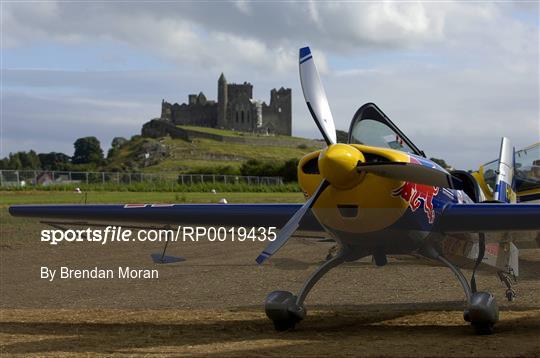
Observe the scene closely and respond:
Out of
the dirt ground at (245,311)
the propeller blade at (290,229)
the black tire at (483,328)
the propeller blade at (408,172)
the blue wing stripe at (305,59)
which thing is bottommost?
the dirt ground at (245,311)

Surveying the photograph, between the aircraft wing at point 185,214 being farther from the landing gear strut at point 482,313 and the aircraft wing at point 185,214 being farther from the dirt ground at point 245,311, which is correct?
the landing gear strut at point 482,313

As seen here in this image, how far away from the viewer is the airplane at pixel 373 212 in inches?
412

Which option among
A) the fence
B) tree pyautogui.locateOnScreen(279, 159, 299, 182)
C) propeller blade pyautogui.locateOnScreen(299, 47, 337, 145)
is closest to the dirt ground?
propeller blade pyautogui.locateOnScreen(299, 47, 337, 145)

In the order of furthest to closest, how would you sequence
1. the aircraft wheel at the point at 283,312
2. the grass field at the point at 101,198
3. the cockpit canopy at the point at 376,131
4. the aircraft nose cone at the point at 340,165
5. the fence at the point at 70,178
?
the fence at the point at 70,178 → the grass field at the point at 101,198 → the aircraft wheel at the point at 283,312 → the cockpit canopy at the point at 376,131 → the aircraft nose cone at the point at 340,165

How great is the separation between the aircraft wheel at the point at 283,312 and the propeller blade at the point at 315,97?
2.51 meters

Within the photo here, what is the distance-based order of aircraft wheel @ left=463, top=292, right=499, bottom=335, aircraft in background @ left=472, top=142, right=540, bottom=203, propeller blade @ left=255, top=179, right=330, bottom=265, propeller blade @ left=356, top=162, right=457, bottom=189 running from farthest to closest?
1. aircraft in background @ left=472, top=142, right=540, bottom=203
2. aircraft wheel @ left=463, top=292, right=499, bottom=335
3. propeller blade @ left=255, top=179, right=330, bottom=265
4. propeller blade @ left=356, top=162, right=457, bottom=189

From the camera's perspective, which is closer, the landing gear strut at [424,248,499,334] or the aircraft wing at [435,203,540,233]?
the landing gear strut at [424,248,499,334]

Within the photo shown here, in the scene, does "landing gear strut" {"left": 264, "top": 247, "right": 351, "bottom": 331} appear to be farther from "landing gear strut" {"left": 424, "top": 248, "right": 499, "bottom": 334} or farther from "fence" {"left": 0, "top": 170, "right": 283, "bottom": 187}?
"fence" {"left": 0, "top": 170, "right": 283, "bottom": 187}

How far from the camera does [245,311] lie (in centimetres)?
1405

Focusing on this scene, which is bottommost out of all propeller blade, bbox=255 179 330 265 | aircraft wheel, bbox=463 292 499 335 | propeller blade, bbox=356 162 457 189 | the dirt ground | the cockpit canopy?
the dirt ground

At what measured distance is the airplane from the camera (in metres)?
10.5

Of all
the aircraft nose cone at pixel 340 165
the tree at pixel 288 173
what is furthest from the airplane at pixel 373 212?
the tree at pixel 288 173

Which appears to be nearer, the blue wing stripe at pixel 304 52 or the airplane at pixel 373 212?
the airplane at pixel 373 212

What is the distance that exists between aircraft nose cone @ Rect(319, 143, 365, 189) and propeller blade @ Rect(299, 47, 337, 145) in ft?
2.19
